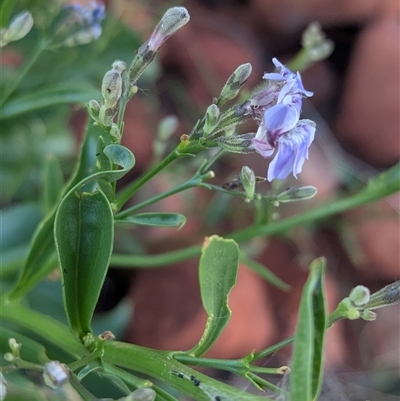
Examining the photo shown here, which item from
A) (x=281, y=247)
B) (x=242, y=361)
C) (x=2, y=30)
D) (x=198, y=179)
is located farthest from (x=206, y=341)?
(x=281, y=247)

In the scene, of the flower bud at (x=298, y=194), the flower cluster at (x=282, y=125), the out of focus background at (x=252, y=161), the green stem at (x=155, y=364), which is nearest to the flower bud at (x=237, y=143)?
the flower cluster at (x=282, y=125)

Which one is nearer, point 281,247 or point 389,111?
point 281,247

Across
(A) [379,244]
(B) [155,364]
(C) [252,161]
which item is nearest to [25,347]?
(B) [155,364]

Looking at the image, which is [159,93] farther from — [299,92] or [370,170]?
[299,92]

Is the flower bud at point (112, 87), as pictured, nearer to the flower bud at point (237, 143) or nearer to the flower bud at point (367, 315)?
the flower bud at point (237, 143)

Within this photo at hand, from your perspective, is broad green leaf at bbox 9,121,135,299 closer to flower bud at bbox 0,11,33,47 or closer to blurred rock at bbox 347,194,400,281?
flower bud at bbox 0,11,33,47

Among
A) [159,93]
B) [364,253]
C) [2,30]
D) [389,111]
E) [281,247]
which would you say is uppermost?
[2,30]

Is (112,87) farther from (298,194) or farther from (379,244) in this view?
(379,244)

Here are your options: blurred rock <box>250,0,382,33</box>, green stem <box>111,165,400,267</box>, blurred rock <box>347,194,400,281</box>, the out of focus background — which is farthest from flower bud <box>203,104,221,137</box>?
blurred rock <box>250,0,382,33</box>
